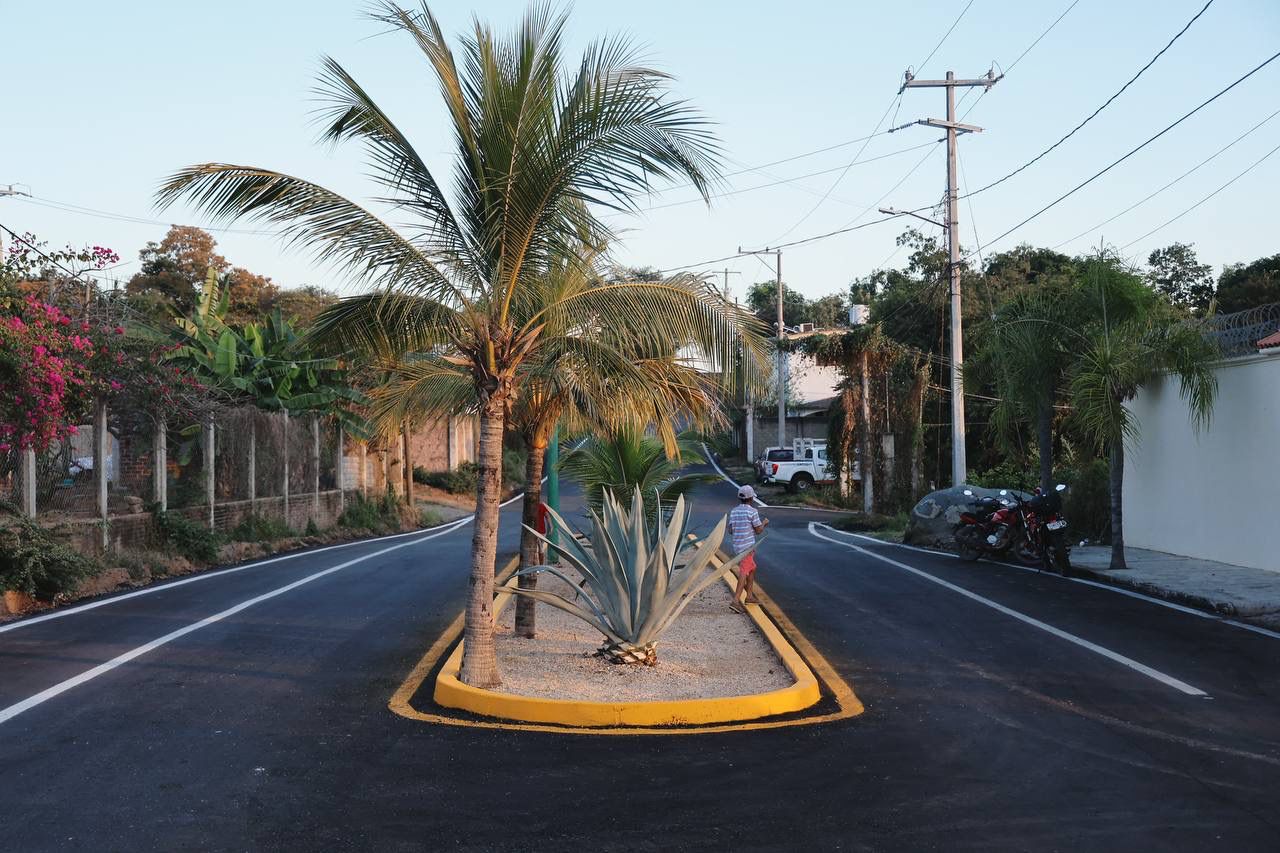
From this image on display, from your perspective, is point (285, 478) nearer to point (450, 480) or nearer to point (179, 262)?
point (450, 480)

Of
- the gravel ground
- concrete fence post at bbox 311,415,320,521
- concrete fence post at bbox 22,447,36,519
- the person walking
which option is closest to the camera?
the gravel ground

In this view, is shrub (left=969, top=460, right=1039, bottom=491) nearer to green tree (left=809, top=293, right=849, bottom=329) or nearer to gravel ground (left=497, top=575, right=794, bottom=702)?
gravel ground (left=497, top=575, right=794, bottom=702)

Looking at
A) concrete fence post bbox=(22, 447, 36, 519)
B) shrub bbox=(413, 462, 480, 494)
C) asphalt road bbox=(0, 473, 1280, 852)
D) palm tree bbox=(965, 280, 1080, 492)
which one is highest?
palm tree bbox=(965, 280, 1080, 492)

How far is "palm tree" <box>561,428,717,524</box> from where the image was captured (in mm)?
16062

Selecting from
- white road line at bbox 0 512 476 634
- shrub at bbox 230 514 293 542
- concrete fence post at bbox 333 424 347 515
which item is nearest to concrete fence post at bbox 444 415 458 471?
concrete fence post at bbox 333 424 347 515

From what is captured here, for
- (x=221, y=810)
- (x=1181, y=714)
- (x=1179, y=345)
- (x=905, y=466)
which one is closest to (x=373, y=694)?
(x=221, y=810)

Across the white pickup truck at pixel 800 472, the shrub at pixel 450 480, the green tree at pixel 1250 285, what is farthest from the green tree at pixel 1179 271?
the shrub at pixel 450 480

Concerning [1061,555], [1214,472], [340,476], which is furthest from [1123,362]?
[340,476]

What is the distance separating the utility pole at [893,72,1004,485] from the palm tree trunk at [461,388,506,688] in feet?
57.1

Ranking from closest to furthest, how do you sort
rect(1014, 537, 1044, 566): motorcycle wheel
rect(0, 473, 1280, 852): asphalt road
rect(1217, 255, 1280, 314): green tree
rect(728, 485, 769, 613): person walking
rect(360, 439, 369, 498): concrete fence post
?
rect(0, 473, 1280, 852): asphalt road < rect(728, 485, 769, 613): person walking < rect(1014, 537, 1044, 566): motorcycle wheel < rect(360, 439, 369, 498): concrete fence post < rect(1217, 255, 1280, 314): green tree

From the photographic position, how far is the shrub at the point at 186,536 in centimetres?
1858

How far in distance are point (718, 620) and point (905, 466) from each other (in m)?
21.3

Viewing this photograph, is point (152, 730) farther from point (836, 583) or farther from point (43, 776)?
point (836, 583)

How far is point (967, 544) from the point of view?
63.9 feet
